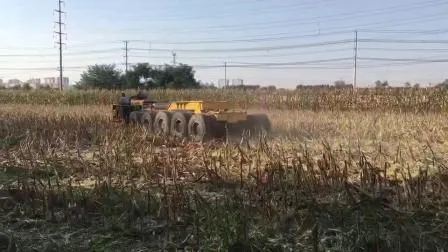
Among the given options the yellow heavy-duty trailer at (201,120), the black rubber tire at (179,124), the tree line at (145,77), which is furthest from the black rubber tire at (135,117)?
the tree line at (145,77)

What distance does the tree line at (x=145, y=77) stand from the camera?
60.3m

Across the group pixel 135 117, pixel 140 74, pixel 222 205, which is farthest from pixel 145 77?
pixel 222 205

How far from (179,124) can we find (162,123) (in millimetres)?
848

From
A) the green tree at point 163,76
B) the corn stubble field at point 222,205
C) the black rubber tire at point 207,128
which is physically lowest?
the corn stubble field at point 222,205

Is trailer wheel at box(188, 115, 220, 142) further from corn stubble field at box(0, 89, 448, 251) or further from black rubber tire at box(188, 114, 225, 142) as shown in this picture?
corn stubble field at box(0, 89, 448, 251)

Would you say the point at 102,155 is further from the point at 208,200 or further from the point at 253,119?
the point at 253,119

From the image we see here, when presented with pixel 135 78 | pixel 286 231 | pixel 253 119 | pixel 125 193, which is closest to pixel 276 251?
pixel 286 231

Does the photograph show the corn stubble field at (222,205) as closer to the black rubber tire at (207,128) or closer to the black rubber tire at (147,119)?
the black rubber tire at (207,128)

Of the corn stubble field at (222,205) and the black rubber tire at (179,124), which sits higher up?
the black rubber tire at (179,124)

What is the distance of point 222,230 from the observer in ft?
15.1

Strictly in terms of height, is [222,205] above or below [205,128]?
below

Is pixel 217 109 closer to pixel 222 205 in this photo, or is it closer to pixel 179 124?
pixel 179 124

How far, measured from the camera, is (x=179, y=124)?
42.5ft

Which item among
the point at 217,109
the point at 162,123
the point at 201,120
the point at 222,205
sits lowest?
the point at 222,205
